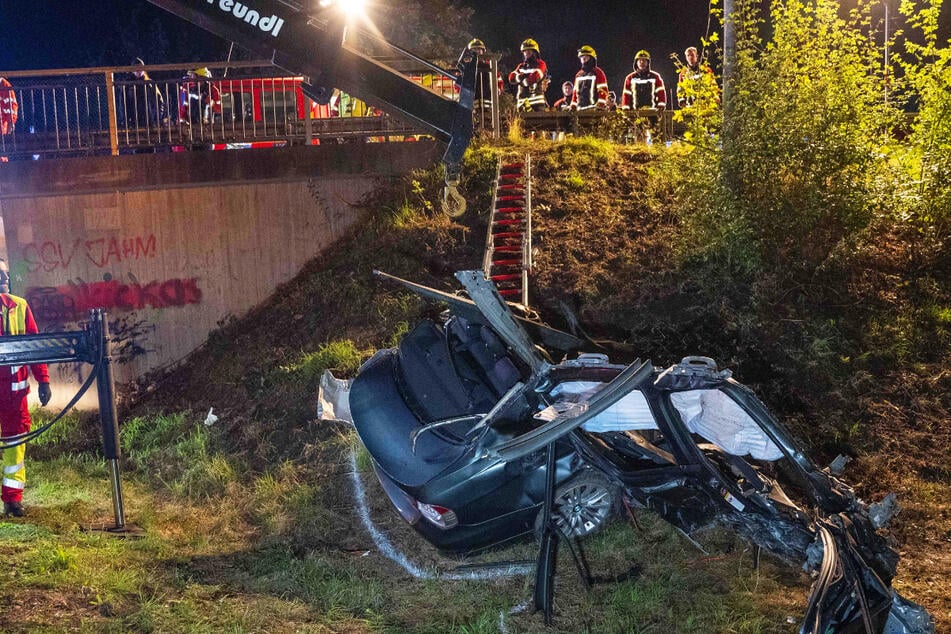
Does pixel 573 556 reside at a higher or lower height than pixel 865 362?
lower

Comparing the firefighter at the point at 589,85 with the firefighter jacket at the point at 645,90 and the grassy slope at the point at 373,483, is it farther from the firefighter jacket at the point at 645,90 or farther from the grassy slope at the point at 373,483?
the grassy slope at the point at 373,483

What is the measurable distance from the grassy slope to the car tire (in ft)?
0.51

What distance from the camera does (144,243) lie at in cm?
1102

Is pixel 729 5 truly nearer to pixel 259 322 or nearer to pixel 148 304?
pixel 259 322

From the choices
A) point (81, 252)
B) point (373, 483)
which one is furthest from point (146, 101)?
point (373, 483)

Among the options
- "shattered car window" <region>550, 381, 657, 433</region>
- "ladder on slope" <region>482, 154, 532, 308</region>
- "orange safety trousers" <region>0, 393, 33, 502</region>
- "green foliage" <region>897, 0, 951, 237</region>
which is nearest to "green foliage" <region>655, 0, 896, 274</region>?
"green foliage" <region>897, 0, 951, 237</region>

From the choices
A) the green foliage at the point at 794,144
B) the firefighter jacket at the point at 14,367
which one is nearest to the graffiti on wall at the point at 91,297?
the firefighter jacket at the point at 14,367

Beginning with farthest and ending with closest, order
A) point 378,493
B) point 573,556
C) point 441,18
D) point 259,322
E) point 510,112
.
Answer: point 441,18 → point 510,112 → point 259,322 → point 378,493 → point 573,556

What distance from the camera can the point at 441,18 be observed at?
21750 millimetres

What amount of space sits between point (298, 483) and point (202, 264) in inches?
193

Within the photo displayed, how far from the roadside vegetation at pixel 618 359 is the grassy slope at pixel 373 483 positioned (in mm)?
25

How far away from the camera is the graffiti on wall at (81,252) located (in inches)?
432

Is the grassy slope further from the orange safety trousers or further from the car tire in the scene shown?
the orange safety trousers

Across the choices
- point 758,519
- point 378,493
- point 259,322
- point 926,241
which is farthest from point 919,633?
point 259,322
